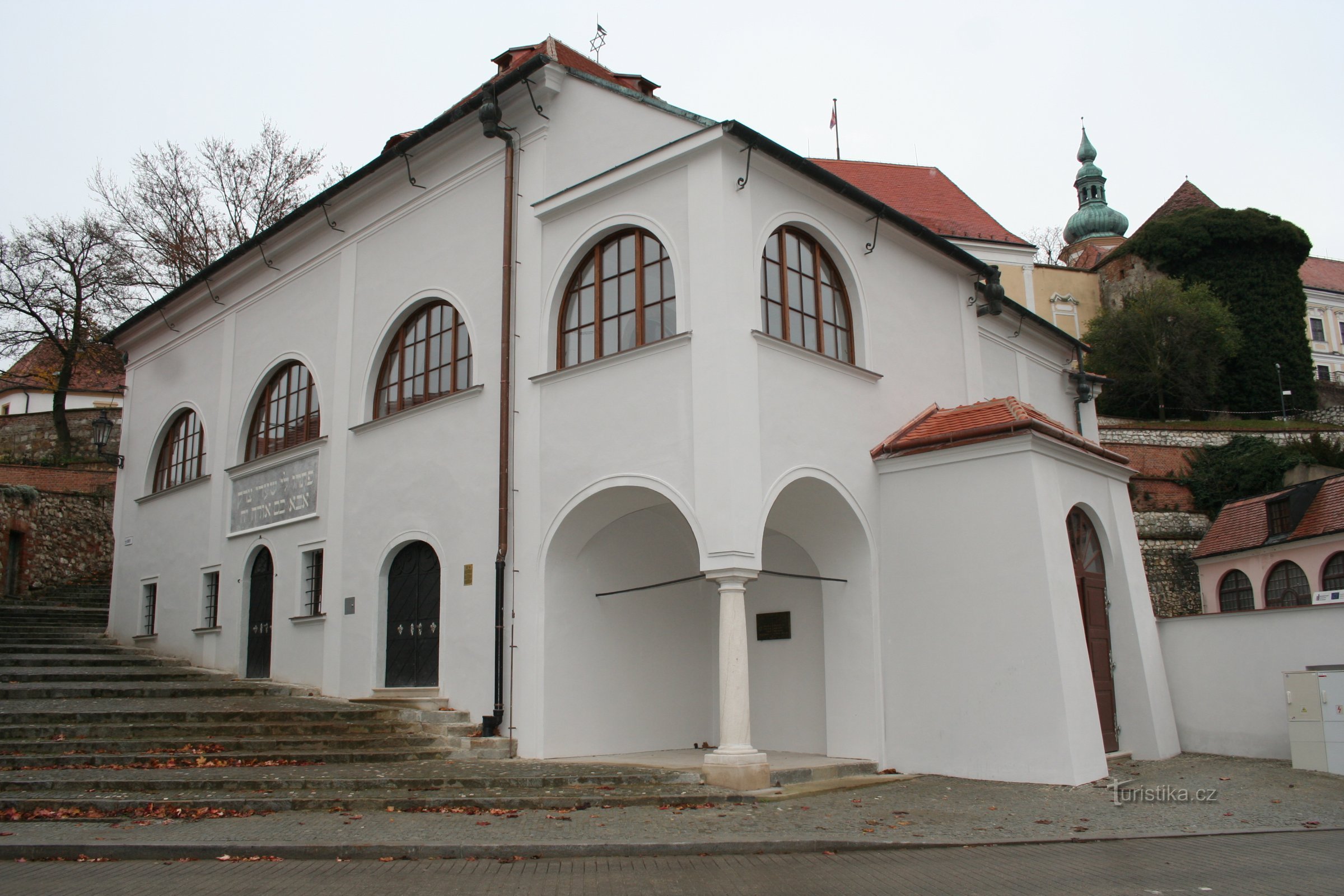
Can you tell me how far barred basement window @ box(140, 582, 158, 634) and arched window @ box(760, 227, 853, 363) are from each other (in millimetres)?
14105

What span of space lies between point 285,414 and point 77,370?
29.9 meters

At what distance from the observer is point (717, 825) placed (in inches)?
320

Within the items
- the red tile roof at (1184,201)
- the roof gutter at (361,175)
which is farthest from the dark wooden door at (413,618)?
the red tile roof at (1184,201)

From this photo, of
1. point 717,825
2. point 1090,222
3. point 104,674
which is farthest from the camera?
point 1090,222

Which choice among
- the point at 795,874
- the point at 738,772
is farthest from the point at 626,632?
the point at 795,874

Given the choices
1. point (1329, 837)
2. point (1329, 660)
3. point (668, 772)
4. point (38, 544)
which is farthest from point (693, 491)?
point (38, 544)

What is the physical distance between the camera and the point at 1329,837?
25.4 feet

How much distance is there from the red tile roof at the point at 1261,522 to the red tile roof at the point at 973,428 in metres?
15.0

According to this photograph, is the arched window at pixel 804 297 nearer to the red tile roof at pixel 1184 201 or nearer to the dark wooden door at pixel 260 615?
the dark wooden door at pixel 260 615

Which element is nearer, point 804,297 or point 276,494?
point 804,297

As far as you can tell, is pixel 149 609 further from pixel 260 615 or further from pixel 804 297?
pixel 804 297

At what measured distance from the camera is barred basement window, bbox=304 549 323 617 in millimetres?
15688

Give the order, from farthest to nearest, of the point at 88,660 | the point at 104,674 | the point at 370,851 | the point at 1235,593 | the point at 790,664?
the point at 1235,593
the point at 88,660
the point at 104,674
the point at 790,664
the point at 370,851

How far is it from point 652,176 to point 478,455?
4131 mm
